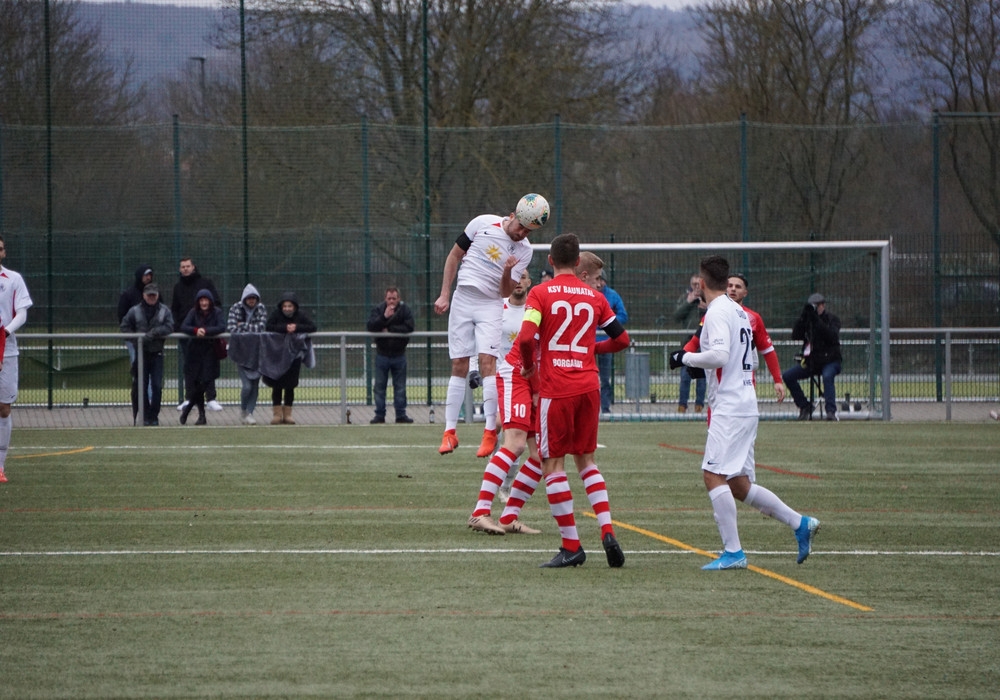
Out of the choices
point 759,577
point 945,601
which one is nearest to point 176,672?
point 759,577

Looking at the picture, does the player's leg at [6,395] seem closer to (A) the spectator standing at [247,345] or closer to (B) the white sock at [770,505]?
(A) the spectator standing at [247,345]

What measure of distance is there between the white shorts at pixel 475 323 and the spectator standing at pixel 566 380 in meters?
2.50

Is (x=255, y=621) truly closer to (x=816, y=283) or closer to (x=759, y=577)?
(x=759, y=577)

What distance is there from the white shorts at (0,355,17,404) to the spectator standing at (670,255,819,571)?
23.6 ft

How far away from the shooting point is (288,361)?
1888 centimetres

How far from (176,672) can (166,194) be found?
20240 millimetres

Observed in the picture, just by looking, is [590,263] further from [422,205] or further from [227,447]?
[422,205]

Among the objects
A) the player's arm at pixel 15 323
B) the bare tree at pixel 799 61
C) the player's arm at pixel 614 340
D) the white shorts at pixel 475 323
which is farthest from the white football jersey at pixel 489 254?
the bare tree at pixel 799 61

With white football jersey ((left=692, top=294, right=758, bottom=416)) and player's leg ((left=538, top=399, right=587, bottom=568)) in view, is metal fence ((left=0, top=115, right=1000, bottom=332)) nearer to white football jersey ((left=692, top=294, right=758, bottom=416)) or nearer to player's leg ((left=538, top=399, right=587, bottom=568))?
white football jersey ((left=692, top=294, right=758, bottom=416))

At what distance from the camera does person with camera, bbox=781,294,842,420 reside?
63.0 ft

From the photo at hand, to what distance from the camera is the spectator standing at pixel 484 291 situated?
975 cm

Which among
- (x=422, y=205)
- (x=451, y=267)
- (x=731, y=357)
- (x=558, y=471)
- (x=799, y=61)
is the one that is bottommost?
(x=558, y=471)

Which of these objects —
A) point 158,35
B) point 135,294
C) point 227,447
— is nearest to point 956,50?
point 158,35

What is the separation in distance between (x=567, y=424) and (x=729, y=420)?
99 cm
